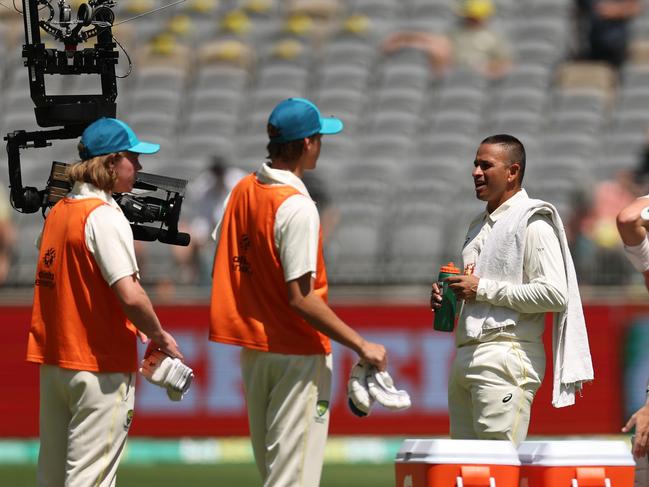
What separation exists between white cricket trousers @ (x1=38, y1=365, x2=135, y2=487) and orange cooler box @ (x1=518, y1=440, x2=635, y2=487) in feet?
6.14

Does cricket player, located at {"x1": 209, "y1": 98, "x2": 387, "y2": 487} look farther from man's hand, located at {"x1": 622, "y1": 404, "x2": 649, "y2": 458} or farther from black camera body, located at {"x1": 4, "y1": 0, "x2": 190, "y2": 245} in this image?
man's hand, located at {"x1": 622, "y1": 404, "x2": 649, "y2": 458}

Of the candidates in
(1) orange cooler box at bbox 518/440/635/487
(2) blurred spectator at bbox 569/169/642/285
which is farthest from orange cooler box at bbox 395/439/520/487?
(2) blurred spectator at bbox 569/169/642/285

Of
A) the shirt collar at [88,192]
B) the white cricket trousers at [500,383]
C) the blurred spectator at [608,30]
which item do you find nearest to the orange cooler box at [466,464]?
the white cricket trousers at [500,383]

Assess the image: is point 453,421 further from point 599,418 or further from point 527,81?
point 527,81

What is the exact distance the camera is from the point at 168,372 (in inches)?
257

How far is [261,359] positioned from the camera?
6367mm

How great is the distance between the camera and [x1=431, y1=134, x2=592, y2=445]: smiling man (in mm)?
6531

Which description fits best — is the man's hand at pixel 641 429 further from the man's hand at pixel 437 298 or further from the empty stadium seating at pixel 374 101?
the empty stadium seating at pixel 374 101

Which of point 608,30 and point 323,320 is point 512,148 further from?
point 608,30

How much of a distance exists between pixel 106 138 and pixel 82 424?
128cm

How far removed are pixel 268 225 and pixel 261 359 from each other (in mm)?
594

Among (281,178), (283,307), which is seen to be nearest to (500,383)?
(283,307)

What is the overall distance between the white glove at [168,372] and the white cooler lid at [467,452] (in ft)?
A: 3.78

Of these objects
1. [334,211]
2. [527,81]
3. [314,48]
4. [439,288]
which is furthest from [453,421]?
[314,48]
